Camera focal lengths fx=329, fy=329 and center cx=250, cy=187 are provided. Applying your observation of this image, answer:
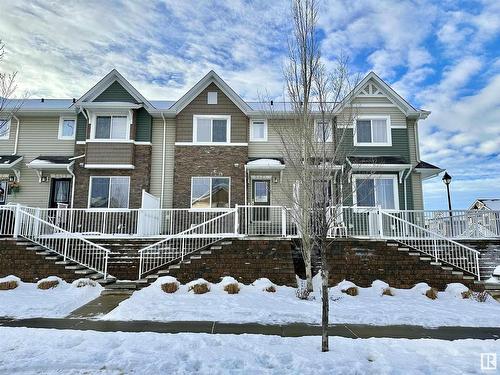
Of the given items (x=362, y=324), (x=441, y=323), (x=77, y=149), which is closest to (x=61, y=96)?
(x=77, y=149)

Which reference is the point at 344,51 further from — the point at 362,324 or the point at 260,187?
the point at 260,187

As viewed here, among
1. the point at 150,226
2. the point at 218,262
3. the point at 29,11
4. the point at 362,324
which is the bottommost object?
the point at 362,324

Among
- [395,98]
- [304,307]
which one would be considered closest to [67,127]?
[304,307]

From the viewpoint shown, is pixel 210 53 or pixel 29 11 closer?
pixel 29 11

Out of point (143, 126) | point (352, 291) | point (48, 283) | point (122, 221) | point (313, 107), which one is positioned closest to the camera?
point (313, 107)

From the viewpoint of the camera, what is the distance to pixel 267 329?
665cm

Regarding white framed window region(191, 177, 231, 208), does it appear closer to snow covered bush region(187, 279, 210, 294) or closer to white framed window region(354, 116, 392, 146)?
snow covered bush region(187, 279, 210, 294)

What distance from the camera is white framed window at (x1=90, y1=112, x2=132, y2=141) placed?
618 inches

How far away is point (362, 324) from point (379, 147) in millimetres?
10998

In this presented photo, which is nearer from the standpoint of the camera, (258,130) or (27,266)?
(27,266)

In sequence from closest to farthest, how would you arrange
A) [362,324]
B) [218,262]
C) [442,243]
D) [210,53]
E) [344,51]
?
[362,324]
[344,51]
[218,262]
[442,243]
[210,53]

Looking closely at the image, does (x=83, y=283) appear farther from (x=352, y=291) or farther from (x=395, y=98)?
(x=395, y=98)

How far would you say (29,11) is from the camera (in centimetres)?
1141

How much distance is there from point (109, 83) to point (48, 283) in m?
10.1
